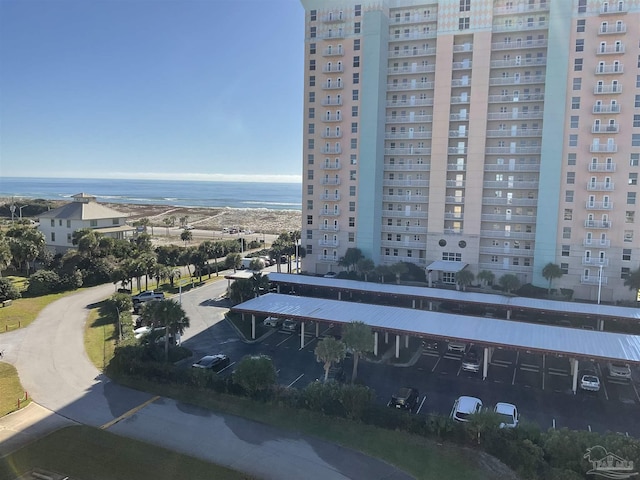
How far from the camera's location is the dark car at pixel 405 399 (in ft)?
84.5

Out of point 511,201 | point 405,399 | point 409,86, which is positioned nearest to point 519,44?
point 409,86

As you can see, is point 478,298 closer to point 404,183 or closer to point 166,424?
point 404,183

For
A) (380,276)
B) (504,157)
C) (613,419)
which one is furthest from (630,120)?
(613,419)

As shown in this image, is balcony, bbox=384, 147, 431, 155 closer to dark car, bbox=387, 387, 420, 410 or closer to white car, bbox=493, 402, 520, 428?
dark car, bbox=387, 387, 420, 410

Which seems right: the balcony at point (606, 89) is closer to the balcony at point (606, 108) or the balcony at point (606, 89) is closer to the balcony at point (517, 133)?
the balcony at point (606, 108)

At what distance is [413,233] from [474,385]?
34.3 meters

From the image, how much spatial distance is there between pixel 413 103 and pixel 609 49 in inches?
876

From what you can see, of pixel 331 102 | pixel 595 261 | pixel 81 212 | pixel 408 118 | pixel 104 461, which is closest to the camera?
pixel 104 461

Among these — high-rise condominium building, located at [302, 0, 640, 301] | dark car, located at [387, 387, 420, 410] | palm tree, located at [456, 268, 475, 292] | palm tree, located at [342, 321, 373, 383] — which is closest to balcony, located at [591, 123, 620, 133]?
high-rise condominium building, located at [302, 0, 640, 301]

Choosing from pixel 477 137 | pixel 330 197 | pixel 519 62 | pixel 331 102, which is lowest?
pixel 330 197

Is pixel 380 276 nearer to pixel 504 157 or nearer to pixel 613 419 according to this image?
pixel 504 157

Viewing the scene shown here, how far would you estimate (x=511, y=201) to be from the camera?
5775cm

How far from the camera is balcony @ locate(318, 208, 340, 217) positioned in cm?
6419

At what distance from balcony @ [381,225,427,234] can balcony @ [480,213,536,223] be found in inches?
307
